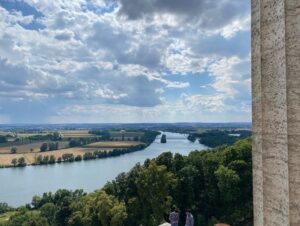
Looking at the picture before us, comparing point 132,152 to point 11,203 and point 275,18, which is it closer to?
point 11,203

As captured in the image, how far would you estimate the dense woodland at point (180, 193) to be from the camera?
23375 mm

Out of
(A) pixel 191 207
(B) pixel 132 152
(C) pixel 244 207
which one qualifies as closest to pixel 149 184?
(A) pixel 191 207

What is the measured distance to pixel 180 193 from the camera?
26.7m

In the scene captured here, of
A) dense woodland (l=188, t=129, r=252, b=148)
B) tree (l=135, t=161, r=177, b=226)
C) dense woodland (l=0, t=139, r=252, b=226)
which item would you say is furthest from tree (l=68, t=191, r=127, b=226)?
dense woodland (l=188, t=129, r=252, b=148)

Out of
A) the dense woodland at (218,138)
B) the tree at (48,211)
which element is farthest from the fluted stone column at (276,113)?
the dense woodland at (218,138)

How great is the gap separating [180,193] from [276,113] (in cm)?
1802

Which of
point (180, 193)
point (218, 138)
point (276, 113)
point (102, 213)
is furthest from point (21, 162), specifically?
point (276, 113)

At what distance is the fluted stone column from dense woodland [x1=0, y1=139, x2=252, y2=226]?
536 inches

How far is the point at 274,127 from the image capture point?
9336mm

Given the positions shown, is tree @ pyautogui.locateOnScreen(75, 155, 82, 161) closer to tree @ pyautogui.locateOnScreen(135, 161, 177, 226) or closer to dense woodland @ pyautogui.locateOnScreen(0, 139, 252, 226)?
dense woodland @ pyautogui.locateOnScreen(0, 139, 252, 226)

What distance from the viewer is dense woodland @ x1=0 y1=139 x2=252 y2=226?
23.4 m

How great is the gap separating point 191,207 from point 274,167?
56.9 ft

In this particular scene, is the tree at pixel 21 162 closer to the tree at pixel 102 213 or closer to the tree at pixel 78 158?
the tree at pixel 78 158

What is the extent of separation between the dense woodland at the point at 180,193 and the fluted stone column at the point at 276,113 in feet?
44.6
